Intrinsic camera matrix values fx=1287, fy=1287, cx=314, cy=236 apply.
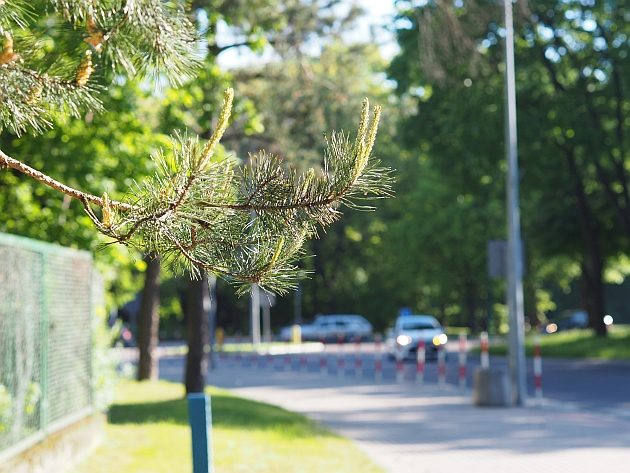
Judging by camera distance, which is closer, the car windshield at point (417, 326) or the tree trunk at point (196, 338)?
the tree trunk at point (196, 338)

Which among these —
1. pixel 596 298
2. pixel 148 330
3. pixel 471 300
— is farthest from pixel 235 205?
pixel 471 300

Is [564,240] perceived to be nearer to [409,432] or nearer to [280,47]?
[280,47]

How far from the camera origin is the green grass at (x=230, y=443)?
1095 centimetres

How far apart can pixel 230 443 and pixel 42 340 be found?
100 inches

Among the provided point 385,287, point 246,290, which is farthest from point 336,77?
point 385,287

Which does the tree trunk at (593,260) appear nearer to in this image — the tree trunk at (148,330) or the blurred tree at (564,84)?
the blurred tree at (564,84)

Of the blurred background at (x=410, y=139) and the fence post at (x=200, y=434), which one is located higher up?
the blurred background at (x=410, y=139)

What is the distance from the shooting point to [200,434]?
19.1 feet

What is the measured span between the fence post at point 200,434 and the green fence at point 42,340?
3455mm

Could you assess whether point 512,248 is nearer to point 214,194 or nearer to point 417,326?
point 214,194

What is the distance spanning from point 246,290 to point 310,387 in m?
21.3

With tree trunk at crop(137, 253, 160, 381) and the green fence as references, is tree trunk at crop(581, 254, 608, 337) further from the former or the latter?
the green fence

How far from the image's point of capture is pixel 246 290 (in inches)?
181

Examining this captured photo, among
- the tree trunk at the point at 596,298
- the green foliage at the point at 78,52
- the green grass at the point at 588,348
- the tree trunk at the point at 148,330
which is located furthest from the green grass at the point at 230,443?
the tree trunk at the point at 596,298
